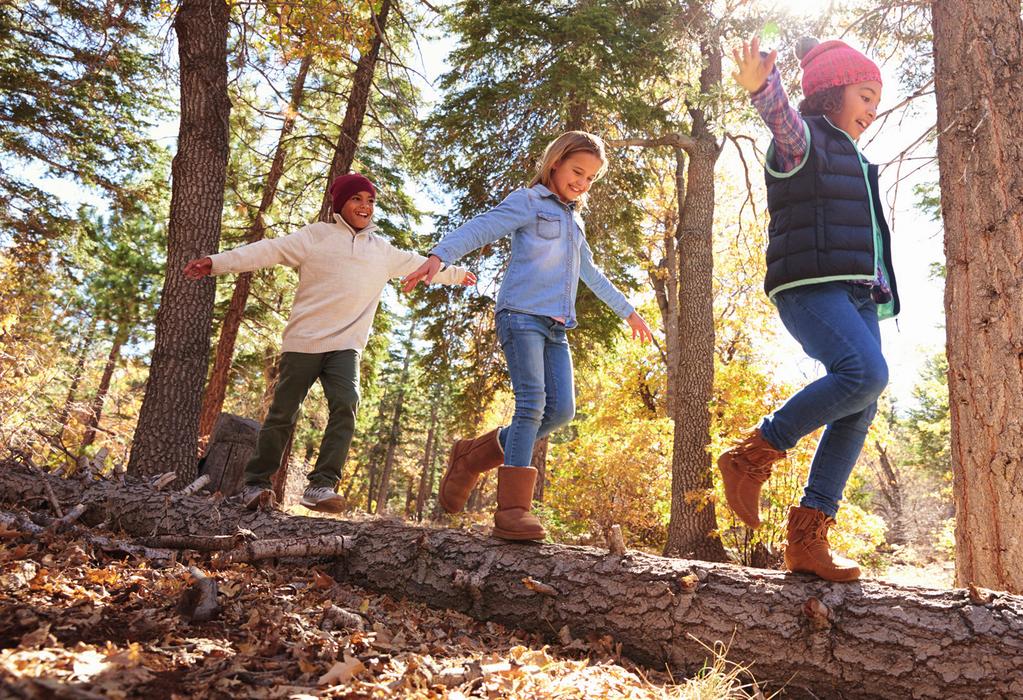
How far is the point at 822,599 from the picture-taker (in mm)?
2646

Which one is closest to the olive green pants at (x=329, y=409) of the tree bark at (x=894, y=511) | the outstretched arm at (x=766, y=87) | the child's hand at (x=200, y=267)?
the child's hand at (x=200, y=267)

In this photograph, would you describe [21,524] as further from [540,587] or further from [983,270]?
[983,270]

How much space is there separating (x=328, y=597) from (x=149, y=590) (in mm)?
713

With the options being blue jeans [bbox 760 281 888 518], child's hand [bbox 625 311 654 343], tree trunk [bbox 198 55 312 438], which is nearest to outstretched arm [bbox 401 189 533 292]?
child's hand [bbox 625 311 654 343]

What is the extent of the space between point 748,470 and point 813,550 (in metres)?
0.44

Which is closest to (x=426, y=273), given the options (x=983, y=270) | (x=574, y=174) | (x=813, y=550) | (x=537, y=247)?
(x=537, y=247)

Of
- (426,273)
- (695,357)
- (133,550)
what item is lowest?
(133,550)

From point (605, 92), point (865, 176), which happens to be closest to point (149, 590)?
point (865, 176)

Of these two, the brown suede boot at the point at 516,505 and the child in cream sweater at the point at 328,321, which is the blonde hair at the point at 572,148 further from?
the brown suede boot at the point at 516,505

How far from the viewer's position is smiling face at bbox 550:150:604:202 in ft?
11.8

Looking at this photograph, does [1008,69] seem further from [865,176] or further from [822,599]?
[822,599]

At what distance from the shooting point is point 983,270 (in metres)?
3.59

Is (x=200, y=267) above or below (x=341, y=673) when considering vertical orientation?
above

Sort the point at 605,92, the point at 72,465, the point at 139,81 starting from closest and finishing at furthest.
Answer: the point at 72,465 < the point at 605,92 < the point at 139,81
